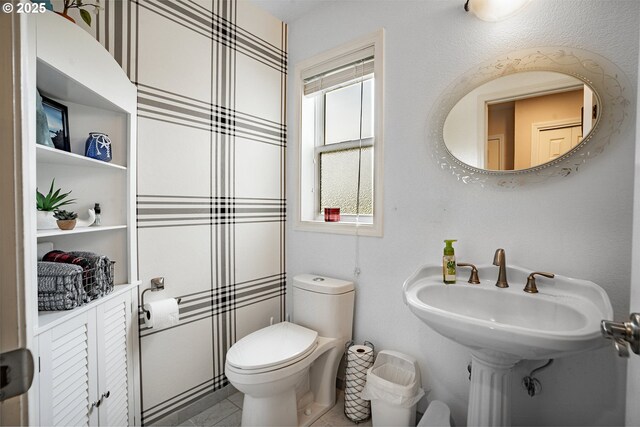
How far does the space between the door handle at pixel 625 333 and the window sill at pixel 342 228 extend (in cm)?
111

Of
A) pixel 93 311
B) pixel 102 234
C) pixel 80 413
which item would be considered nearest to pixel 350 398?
pixel 80 413

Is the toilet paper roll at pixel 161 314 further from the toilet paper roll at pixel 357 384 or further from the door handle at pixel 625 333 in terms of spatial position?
the door handle at pixel 625 333

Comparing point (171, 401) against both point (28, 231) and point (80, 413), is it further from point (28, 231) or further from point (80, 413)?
point (28, 231)

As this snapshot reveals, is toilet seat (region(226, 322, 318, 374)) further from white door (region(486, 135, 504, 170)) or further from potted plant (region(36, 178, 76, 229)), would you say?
white door (region(486, 135, 504, 170))

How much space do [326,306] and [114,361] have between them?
40.0 inches

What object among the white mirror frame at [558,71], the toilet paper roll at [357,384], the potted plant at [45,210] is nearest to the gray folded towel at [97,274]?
the potted plant at [45,210]

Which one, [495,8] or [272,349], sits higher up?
[495,8]

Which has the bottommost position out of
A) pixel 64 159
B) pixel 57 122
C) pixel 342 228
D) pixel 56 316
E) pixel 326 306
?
pixel 326 306

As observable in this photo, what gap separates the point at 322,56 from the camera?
1.93 m

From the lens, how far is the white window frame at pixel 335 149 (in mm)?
1667

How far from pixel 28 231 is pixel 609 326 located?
1063mm

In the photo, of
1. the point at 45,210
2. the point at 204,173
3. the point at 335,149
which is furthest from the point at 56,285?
the point at 335,149

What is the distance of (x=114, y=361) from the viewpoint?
122cm

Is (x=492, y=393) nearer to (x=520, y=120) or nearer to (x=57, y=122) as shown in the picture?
(x=520, y=120)
